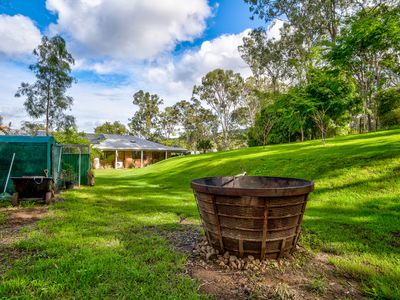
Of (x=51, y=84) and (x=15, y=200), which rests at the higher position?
(x=51, y=84)

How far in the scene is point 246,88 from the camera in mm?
40312

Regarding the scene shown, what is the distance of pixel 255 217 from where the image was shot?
292cm

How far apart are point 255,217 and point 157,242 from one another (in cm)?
186

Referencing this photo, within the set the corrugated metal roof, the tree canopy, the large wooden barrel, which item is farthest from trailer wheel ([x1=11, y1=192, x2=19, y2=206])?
Answer: the tree canopy

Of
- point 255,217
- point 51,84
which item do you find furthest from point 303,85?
point 51,84

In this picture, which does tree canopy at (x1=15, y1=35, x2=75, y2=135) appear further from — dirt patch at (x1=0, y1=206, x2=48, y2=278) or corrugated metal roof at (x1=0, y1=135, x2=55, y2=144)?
dirt patch at (x1=0, y1=206, x2=48, y2=278)

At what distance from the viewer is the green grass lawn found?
2.60m

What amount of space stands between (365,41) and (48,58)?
1811 centimetres

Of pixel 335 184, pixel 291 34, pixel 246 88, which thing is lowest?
pixel 335 184

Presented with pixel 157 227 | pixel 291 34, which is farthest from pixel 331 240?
pixel 291 34

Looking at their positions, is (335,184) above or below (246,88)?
below

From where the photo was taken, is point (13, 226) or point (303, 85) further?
point (303, 85)

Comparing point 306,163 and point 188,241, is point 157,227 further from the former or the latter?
point 306,163

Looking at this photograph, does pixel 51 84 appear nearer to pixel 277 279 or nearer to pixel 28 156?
pixel 28 156
